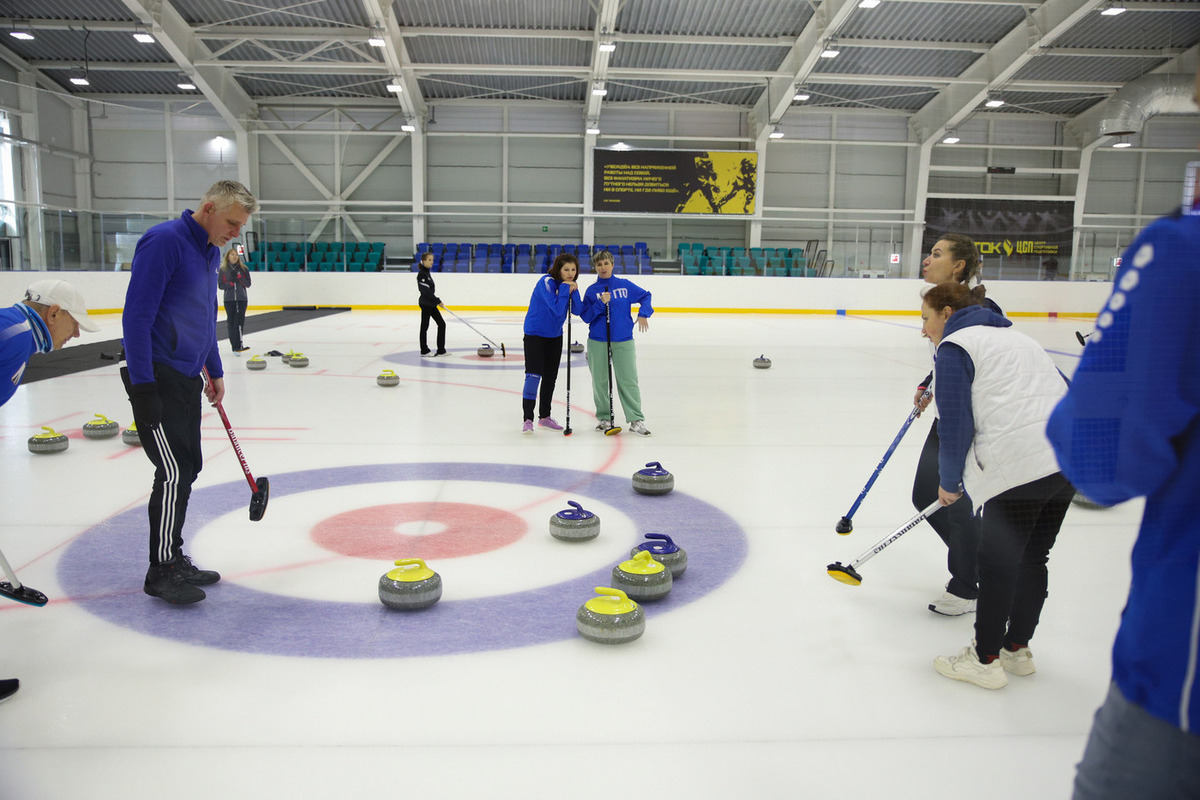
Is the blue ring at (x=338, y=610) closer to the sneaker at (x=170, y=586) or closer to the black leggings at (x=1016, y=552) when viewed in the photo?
the sneaker at (x=170, y=586)

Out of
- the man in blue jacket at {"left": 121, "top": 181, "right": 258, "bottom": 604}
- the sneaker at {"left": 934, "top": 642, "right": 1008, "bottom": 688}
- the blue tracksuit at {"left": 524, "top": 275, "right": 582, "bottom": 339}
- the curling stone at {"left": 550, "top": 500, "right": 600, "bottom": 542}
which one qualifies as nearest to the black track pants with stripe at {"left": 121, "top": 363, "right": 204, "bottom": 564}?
the man in blue jacket at {"left": 121, "top": 181, "right": 258, "bottom": 604}

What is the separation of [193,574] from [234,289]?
9.26m

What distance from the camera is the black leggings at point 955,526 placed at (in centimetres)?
337

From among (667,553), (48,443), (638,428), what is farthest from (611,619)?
(48,443)

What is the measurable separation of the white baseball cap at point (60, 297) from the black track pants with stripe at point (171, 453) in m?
0.35

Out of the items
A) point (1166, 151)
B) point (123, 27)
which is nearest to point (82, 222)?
point (123, 27)

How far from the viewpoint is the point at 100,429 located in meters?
6.50

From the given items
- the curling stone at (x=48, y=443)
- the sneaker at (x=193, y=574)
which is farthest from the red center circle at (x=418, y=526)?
the curling stone at (x=48, y=443)

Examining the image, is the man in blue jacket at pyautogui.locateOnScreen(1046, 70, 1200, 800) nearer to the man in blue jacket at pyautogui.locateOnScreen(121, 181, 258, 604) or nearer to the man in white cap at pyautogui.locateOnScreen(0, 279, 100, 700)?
the man in white cap at pyautogui.locateOnScreen(0, 279, 100, 700)

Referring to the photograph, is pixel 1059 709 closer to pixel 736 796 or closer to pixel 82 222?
pixel 736 796

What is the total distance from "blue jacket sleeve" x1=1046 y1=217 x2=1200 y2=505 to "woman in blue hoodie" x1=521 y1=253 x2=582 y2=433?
5827 mm

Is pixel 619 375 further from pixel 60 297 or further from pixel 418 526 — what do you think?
pixel 60 297

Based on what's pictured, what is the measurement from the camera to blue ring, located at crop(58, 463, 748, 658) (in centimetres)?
318

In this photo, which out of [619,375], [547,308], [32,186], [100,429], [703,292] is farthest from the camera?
[703,292]
